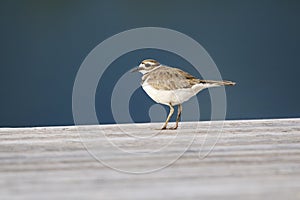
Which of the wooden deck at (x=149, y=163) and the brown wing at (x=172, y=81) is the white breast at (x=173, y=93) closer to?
the brown wing at (x=172, y=81)

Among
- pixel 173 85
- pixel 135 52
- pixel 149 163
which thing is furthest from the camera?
pixel 135 52

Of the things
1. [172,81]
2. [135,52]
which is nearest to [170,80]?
[172,81]

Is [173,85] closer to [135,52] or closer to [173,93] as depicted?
[173,93]

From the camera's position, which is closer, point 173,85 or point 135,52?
point 173,85

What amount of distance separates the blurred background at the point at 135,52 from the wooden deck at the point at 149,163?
313 centimetres

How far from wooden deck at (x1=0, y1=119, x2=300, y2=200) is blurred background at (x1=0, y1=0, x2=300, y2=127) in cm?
313

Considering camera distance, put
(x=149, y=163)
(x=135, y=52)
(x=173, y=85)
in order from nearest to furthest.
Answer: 1. (x=149, y=163)
2. (x=173, y=85)
3. (x=135, y=52)

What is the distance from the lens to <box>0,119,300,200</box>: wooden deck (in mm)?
1806

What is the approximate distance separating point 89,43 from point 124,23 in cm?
44

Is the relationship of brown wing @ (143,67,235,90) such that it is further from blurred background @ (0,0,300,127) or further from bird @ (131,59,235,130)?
blurred background @ (0,0,300,127)

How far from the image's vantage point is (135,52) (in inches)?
265

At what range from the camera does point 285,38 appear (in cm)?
668

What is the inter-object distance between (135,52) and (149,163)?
14.7 feet

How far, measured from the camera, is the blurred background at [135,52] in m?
6.47
